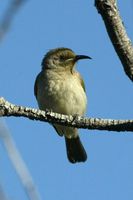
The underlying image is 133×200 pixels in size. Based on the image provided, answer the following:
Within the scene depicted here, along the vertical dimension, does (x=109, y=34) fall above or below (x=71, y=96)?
below

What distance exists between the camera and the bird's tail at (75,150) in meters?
9.84

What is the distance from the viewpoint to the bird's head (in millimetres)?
9281

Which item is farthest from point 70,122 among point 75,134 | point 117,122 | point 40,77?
point 75,134

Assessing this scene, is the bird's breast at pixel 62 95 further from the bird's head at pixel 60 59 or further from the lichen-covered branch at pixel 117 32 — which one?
the lichen-covered branch at pixel 117 32

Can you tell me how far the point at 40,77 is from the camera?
29.6ft

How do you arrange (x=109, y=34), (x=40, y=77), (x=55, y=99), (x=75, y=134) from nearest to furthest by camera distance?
(x=109, y=34)
(x=55, y=99)
(x=40, y=77)
(x=75, y=134)

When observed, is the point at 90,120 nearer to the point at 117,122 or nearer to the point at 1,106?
the point at 117,122

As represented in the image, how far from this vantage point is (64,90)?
8508mm

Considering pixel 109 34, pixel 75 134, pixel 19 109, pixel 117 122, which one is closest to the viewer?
pixel 109 34

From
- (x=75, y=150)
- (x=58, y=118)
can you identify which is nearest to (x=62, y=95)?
(x=75, y=150)

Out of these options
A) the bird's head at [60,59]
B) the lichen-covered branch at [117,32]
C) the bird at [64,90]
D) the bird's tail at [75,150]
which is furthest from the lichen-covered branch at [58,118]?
the bird's tail at [75,150]

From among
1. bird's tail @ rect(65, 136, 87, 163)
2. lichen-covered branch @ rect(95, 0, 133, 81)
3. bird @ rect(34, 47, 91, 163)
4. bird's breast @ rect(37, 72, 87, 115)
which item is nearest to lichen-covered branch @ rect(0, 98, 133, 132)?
lichen-covered branch @ rect(95, 0, 133, 81)

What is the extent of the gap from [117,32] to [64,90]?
191 inches

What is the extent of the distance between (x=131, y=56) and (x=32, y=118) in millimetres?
1660
